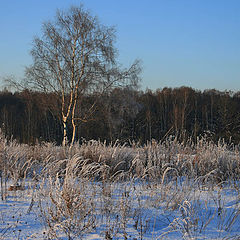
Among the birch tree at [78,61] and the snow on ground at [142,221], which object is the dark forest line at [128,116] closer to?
the birch tree at [78,61]

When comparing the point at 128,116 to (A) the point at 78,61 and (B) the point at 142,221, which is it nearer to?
(A) the point at 78,61

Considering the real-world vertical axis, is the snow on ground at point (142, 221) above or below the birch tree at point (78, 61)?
below

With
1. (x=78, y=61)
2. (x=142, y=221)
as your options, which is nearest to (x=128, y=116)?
(x=78, y=61)

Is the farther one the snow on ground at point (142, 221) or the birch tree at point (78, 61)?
the birch tree at point (78, 61)

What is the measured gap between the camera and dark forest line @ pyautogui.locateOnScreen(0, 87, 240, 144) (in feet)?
56.6

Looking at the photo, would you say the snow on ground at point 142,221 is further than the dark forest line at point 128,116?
No

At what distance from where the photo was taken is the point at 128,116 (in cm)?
1970

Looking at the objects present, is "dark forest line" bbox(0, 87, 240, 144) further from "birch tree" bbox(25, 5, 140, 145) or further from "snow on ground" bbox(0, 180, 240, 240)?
"snow on ground" bbox(0, 180, 240, 240)

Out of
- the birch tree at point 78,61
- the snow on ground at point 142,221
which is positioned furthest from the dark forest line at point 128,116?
the snow on ground at point 142,221

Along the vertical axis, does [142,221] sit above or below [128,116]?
below

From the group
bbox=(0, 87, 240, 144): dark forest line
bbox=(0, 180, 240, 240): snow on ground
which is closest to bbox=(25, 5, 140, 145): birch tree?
bbox=(0, 87, 240, 144): dark forest line

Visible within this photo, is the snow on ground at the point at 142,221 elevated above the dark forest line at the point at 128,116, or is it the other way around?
the dark forest line at the point at 128,116

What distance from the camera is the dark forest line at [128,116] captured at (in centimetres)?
1727

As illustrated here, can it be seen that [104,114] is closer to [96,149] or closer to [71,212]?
[96,149]
